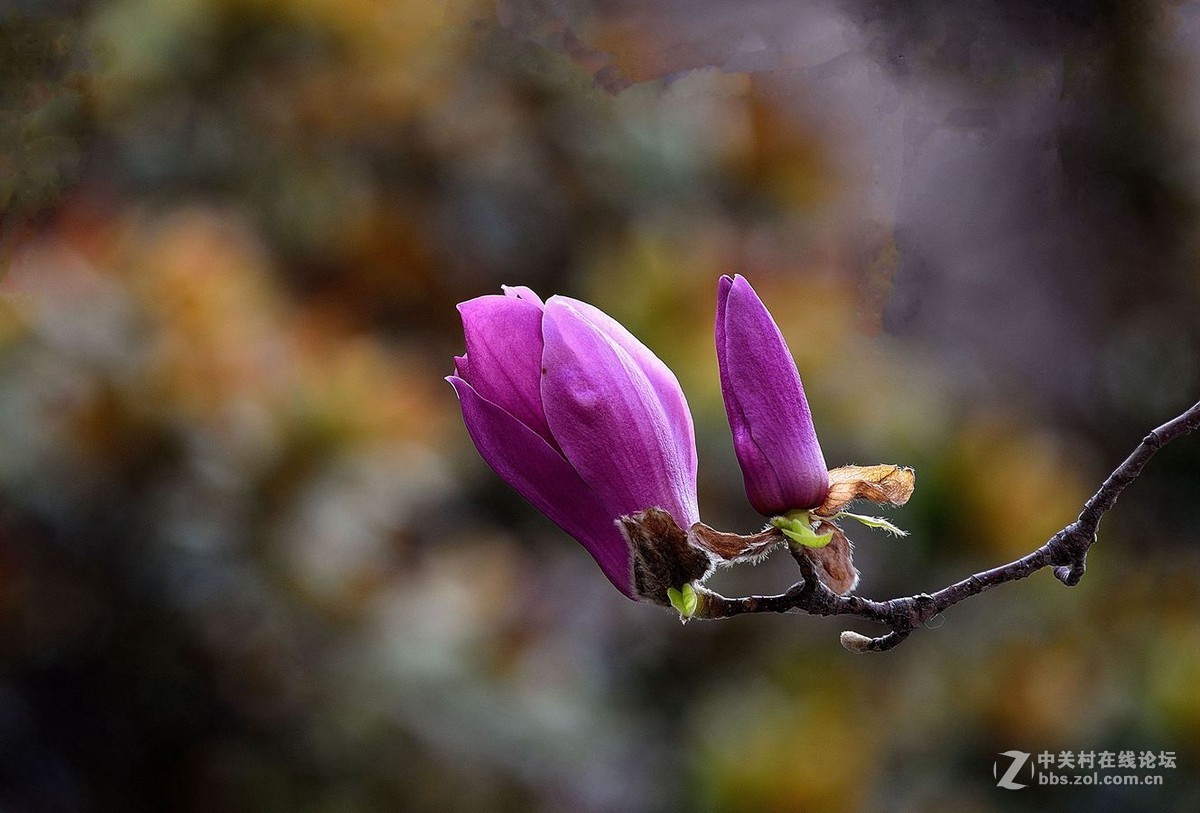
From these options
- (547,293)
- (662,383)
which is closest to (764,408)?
(662,383)

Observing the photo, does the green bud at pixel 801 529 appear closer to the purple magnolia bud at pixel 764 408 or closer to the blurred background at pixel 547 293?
the purple magnolia bud at pixel 764 408

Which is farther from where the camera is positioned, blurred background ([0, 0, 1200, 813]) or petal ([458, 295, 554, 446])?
blurred background ([0, 0, 1200, 813])

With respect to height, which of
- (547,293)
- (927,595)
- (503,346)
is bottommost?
(547,293)

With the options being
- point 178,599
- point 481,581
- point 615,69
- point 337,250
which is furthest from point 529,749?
point 615,69

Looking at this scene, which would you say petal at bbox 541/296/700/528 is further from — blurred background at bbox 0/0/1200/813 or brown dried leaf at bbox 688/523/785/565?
blurred background at bbox 0/0/1200/813

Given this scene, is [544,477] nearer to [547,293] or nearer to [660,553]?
[660,553]

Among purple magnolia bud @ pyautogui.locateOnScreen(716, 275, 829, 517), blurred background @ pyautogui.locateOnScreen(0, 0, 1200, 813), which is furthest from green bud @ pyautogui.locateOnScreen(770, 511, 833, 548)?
blurred background @ pyautogui.locateOnScreen(0, 0, 1200, 813)
